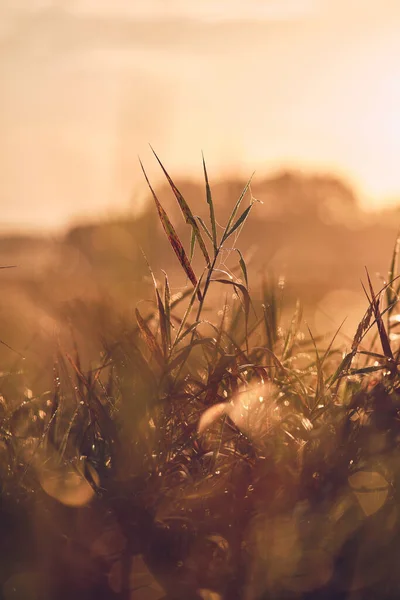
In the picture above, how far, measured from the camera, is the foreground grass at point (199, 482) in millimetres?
1222

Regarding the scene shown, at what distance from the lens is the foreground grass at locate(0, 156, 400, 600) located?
122 centimetres

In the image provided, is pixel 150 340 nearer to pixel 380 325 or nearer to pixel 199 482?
pixel 199 482

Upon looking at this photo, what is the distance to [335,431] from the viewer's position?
138cm

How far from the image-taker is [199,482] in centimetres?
124

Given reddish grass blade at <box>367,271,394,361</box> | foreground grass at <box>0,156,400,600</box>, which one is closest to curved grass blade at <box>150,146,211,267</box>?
foreground grass at <box>0,156,400,600</box>

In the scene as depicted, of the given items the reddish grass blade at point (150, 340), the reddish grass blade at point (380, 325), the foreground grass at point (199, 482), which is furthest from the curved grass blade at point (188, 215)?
the reddish grass blade at point (380, 325)

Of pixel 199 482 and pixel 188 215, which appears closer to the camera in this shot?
pixel 199 482

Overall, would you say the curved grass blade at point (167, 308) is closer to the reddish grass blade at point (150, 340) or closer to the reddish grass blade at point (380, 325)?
the reddish grass blade at point (150, 340)

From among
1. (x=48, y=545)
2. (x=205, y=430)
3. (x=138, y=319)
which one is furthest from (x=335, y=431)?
(x=48, y=545)

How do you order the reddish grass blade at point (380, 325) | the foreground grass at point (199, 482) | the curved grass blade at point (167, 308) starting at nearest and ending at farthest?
1. the foreground grass at point (199, 482)
2. the curved grass blade at point (167, 308)
3. the reddish grass blade at point (380, 325)

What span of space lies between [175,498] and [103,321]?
0.40 m

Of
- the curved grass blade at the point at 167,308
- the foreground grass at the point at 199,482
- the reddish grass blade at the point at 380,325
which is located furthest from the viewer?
the reddish grass blade at the point at 380,325

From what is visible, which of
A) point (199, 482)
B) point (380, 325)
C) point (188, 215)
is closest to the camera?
point (199, 482)

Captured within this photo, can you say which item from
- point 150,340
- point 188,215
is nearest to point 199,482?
point 150,340
